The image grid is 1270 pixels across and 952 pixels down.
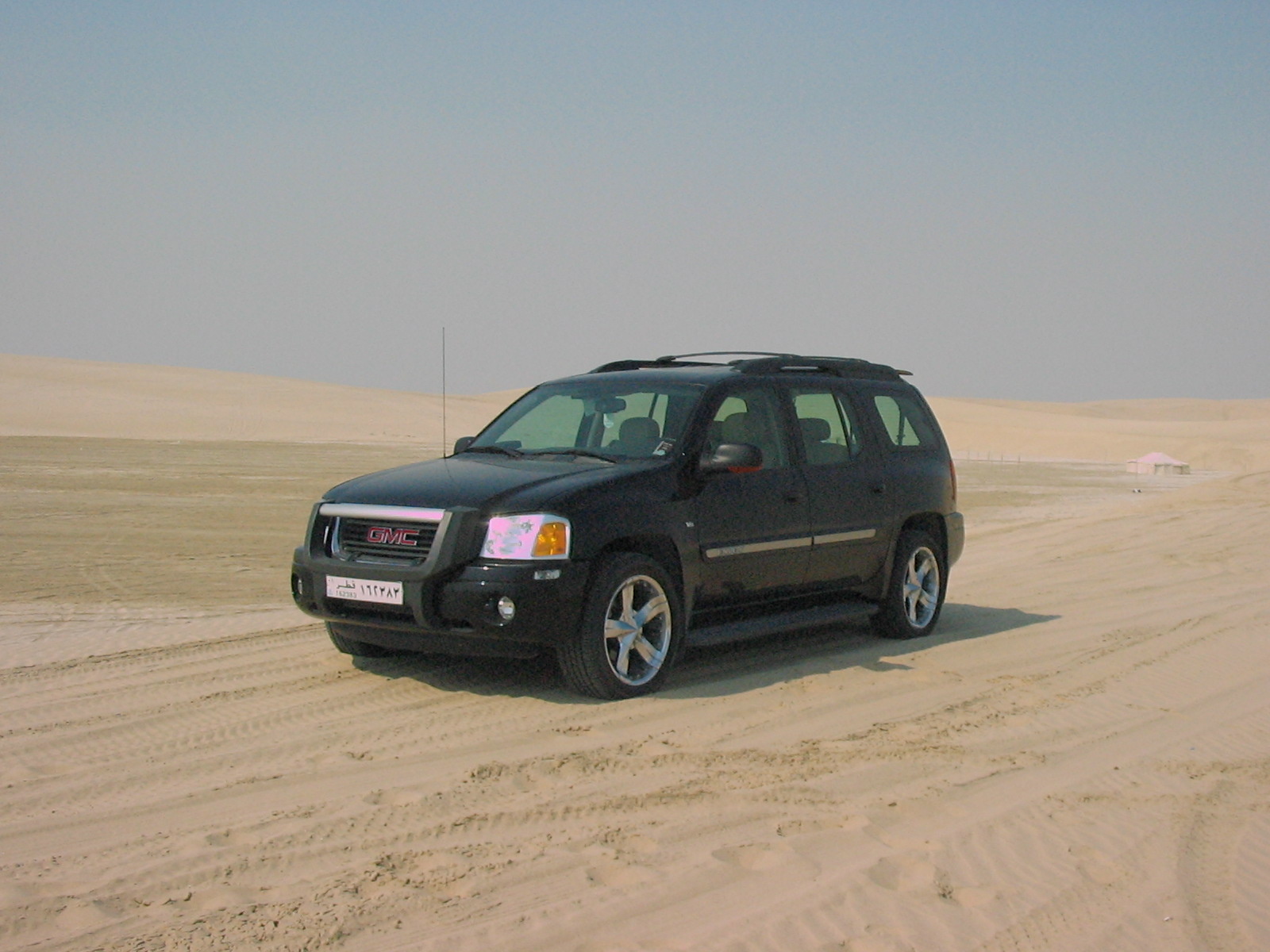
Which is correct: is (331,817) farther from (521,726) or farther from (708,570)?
(708,570)

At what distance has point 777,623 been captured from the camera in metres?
7.89

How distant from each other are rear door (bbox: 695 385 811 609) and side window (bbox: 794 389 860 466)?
0.66ft

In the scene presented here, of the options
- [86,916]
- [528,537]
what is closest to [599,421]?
[528,537]

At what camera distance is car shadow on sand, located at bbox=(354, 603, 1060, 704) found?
7238mm

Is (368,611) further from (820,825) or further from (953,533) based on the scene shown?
(953,533)

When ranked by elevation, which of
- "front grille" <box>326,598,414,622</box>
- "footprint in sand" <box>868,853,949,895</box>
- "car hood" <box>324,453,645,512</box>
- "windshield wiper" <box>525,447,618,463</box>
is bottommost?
"footprint in sand" <box>868,853,949,895</box>

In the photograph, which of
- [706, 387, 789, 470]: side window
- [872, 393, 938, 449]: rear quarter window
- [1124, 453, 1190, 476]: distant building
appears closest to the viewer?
[706, 387, 789, 470]: side window

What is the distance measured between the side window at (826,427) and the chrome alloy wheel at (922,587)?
0.96m

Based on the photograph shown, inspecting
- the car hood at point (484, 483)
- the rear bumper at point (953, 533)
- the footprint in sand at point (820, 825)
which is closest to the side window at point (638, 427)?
the car hood at point (484, 483)

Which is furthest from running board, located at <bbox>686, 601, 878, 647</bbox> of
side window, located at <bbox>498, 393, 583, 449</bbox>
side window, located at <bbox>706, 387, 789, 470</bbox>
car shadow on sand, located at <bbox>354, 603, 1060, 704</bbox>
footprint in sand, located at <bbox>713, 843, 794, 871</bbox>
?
footprint in sand, located at <bbox>713, 843, 794, 871</bbox>

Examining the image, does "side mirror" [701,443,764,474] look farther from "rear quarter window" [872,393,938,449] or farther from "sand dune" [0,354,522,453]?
"sand dune" [0,354,522,453]

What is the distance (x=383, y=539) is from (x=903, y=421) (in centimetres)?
403

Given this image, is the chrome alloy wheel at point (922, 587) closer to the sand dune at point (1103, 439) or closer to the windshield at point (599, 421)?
the windshield at point (599, 421)

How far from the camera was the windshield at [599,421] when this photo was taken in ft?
25.3
